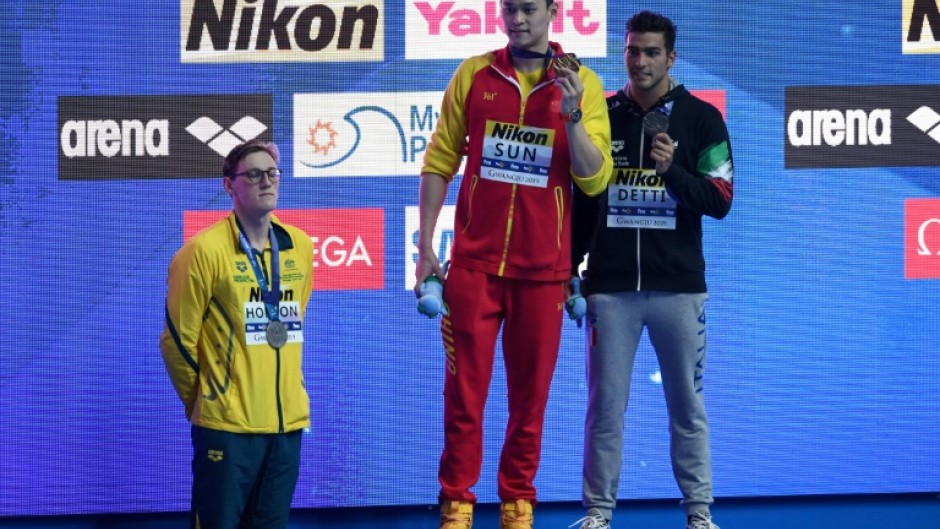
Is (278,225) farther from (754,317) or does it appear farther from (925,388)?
(925,388)

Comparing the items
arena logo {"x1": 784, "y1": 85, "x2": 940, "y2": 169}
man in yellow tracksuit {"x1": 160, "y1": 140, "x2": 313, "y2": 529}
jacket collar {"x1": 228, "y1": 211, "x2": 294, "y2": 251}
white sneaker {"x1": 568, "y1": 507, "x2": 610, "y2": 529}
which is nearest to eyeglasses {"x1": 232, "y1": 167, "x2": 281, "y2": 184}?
man in yellow tracksuit {"x1": 160, "y1": 140, "x2": 313, "y2": 529}

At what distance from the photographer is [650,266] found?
10.9ft

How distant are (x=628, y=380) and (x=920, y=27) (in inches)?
73.9

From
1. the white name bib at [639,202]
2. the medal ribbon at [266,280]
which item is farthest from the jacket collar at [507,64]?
the medal ribbon at [266,280]

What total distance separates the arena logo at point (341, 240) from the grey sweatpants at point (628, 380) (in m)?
1.11

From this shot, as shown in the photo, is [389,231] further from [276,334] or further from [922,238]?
[922,238]

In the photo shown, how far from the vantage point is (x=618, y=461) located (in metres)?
3.31

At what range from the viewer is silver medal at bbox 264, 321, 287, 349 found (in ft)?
9.92

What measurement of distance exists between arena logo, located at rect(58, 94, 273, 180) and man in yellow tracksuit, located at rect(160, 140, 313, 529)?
43.9 inches

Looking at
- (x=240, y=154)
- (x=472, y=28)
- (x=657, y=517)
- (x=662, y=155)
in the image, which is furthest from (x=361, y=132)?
(x=657, y=517)

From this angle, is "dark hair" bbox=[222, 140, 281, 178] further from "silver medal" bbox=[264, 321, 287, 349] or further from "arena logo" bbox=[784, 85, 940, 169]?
"arena logo" bbox=[784, 85, 940, 169]

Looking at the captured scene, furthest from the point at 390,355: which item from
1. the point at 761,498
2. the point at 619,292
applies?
the point at 761,498

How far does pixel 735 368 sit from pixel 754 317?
0.63ft

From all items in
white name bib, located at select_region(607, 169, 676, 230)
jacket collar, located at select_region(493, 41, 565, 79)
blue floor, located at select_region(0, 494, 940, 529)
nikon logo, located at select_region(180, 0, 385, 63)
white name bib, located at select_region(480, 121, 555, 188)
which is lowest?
blue floor, located at select_region(0, 494, 940, 529)
